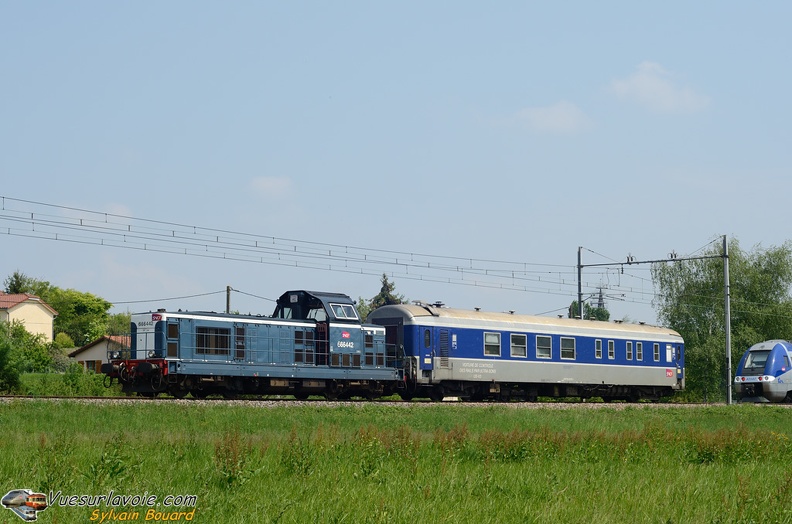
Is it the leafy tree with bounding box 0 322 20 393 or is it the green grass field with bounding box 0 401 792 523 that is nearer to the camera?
the green grass field with bounding box 0 401 792 523

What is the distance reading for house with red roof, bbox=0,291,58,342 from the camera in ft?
348

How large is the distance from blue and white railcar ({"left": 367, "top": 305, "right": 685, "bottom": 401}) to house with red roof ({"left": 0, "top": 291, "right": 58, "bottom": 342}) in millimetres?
77598

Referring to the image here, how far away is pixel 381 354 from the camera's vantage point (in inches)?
1460

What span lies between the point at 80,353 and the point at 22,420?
2719 inches

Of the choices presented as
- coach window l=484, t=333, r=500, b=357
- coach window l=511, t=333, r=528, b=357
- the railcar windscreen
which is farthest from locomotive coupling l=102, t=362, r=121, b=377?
the railcar windscreen

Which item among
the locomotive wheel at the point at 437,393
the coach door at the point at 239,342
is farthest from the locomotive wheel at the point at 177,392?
the locomotive wheel at the point at 437,393

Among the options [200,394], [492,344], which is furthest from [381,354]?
[200,394]

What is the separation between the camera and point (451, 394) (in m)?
38.6

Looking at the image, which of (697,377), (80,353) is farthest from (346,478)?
(80,353)

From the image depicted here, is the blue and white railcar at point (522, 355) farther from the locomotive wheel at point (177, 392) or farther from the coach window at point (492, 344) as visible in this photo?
the locomotive wheel at point (177, 392)

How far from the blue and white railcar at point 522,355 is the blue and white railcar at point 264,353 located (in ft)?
4.73

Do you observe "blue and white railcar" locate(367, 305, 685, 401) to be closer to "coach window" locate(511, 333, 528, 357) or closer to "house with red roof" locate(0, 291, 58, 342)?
"coach window" locate(511, 333, 528, 357)

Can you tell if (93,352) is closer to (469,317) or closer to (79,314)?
(79,314)

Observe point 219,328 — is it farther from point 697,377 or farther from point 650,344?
point 697,377
